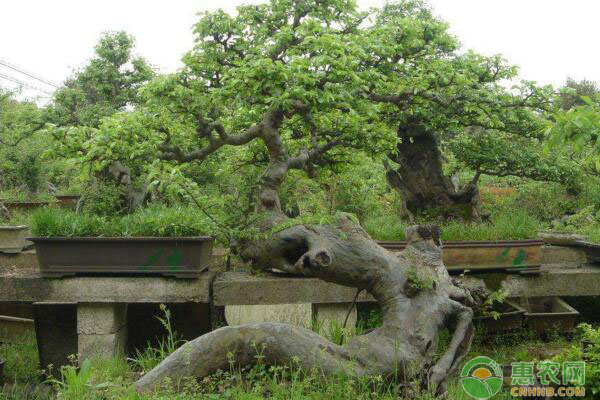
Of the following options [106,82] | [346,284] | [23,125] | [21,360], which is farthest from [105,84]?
[346,284]

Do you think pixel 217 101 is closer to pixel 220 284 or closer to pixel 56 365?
pixel 220 284

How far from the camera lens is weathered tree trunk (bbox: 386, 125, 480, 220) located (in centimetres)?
468

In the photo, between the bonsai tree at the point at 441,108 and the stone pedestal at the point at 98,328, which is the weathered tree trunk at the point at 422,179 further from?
the stone pedestal at the point at 98,328

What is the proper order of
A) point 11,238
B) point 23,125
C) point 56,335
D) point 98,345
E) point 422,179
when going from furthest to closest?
point 23,125, point 422,179, point 11,238, point 56,335, point 98,345

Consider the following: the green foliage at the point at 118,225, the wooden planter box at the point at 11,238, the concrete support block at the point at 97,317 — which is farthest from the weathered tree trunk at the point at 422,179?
the wooden planter box at the point at 11,238

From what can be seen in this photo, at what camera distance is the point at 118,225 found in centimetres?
350

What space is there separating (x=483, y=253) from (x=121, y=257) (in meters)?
2.44

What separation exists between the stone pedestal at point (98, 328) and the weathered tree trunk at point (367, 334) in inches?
40.2

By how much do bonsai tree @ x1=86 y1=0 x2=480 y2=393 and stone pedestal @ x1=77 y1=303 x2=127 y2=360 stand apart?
0.96 meters

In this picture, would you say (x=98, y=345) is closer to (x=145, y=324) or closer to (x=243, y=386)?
(x=145, y=324)

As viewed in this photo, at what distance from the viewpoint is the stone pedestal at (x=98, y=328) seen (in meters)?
3.42

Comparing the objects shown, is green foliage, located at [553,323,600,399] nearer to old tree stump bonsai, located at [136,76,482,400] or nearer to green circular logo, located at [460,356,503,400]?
green circular logo, located at [460,356,503,400]

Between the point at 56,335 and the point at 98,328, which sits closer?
the point at 98,328

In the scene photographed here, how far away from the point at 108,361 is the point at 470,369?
6.15 ft
